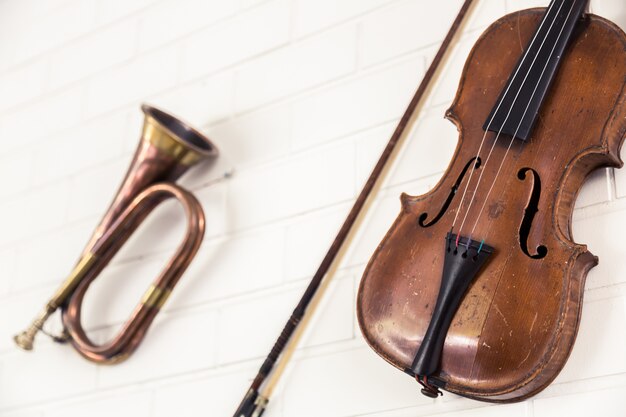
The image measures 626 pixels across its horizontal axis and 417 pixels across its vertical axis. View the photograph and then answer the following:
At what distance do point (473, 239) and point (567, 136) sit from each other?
0.62ft

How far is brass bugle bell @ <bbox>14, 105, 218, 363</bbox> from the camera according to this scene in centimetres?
162

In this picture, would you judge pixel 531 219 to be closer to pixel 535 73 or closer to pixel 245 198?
pixel 535 73

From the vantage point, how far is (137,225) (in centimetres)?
175

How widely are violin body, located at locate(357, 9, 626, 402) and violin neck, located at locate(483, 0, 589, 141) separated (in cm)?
2

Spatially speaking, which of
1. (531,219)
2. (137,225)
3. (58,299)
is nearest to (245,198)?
(137,225)

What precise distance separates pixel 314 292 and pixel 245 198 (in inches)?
12.0

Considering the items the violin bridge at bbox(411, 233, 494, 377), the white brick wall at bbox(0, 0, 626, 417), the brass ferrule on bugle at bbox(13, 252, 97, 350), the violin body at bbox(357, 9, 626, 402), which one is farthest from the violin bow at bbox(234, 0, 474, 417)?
the brass ferrule on bugle at bbox(13, 252, 97, 350)

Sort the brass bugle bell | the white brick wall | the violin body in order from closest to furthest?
the violin body, the white brick wall, the brass bugle bell

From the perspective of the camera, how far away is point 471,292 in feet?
3.85

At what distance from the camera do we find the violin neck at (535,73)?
125cm

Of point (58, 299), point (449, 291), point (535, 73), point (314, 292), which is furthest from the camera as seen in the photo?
point (58, 299)

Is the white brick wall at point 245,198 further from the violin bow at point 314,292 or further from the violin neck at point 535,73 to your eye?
the violin neck at point 535,73

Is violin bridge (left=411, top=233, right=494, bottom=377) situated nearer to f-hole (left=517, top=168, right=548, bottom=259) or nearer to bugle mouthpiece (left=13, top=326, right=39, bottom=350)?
f-hole (left=517, top=168, right=548, bottom=259)

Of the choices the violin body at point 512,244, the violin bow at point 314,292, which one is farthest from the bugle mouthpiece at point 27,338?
the violin body at point 512,244
